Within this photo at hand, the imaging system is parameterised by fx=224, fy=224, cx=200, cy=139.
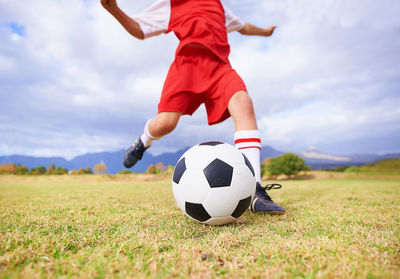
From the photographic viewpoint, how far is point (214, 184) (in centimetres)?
187

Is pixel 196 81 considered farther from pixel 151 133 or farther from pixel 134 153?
pixel 134 153

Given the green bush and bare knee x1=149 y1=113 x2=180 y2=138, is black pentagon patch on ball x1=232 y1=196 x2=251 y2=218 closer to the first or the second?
bare knee x1=149 y1=113 x2=180 y2=138

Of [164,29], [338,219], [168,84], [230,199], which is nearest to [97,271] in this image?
[230,199]

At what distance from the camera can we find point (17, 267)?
1095 millimetres

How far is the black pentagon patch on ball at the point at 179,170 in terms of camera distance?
2.06m

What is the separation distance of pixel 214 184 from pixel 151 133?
1862 mm

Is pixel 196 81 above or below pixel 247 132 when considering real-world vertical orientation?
above

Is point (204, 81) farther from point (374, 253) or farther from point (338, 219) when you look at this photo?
point (374, 253)

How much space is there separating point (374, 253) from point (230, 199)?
96cm

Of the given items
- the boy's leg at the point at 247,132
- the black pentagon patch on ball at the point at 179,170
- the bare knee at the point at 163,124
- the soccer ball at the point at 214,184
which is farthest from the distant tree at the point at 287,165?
the black pentagon patch on ball at the point at 179,170

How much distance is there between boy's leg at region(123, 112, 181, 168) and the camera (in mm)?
3111

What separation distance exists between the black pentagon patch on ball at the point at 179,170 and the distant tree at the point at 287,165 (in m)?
19.9

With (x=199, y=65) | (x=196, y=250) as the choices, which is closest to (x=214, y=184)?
(x=196, y=250)

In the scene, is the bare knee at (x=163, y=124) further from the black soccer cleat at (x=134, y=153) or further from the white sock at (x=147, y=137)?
the black soccer cleat at (x=134, y=153)
